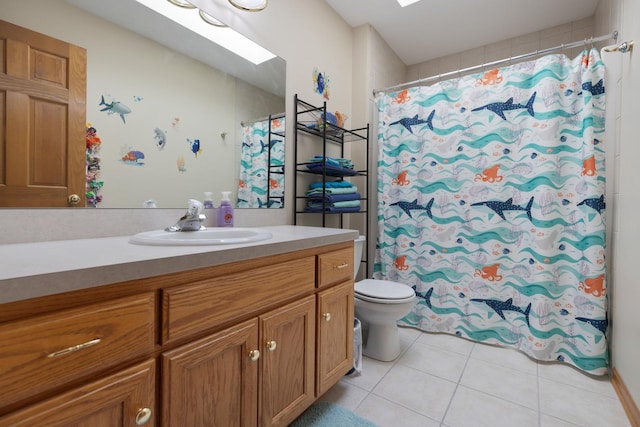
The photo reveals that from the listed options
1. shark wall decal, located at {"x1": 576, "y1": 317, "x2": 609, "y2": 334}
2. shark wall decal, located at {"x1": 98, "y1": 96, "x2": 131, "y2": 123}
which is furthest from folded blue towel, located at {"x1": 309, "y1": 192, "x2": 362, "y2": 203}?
shark wall decal, located at {"x1": 576, "y1": 317, "x2": 609, "y2": 334}

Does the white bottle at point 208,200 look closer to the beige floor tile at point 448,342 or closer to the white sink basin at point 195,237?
the white sink basin at point 195,237

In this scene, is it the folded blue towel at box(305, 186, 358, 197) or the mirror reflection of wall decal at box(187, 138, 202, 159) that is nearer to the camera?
the mirror reflection of wall decal at box(187, 138, 202, 159)

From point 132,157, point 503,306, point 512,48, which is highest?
point 512,48

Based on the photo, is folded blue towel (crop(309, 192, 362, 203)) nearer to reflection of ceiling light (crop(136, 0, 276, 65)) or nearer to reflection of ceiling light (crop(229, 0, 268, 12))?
reflection of ceiling light (crop(136, 0, 276, 65))

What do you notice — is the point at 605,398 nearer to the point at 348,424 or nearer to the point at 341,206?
the point at 348,424

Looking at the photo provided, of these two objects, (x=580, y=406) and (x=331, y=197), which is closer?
(x=580, y=406)

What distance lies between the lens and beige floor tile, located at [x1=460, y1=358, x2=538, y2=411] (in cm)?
150

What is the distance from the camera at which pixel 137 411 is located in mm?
704

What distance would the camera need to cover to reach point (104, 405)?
0.65m

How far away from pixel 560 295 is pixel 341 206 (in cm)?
142

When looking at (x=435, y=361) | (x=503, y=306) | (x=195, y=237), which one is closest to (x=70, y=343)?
(x=195, y=237)

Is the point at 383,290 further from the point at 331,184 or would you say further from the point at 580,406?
the point at 580,406

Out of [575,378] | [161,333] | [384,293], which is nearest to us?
[161,333]

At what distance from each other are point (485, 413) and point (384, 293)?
27.8 inches
